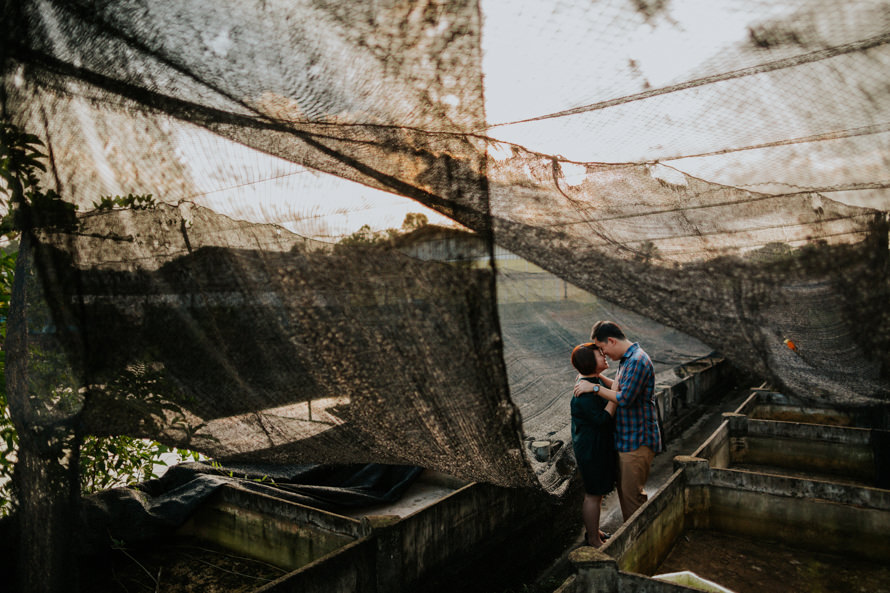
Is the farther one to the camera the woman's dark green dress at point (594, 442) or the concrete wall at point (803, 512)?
the woman's dark green dress at point (594, 442)

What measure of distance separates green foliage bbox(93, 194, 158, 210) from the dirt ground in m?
2.74

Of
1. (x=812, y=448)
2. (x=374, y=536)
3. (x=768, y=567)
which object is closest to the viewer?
(x=374, y=536)

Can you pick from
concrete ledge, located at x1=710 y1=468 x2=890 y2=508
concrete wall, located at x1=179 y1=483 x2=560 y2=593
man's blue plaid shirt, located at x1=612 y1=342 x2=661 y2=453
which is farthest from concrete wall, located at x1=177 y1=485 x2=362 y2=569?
concrete ledge, located at x1=710 y1=468 x2=890 y2=508

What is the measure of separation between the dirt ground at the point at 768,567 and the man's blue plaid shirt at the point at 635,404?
60cm

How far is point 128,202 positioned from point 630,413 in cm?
240

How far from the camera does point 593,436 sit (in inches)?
110

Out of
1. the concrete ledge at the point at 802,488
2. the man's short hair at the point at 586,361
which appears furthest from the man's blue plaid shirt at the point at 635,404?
the concrete ledge at the point at 802,488

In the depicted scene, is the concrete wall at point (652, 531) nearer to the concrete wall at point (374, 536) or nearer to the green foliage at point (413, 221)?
the concrete wall at point (374, 536)

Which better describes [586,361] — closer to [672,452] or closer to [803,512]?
[803,512]

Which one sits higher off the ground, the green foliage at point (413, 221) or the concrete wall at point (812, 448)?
the green foliage at point (413, 221)

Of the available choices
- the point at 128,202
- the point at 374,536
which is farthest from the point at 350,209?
the point at 374,536

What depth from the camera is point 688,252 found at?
2.17 metres

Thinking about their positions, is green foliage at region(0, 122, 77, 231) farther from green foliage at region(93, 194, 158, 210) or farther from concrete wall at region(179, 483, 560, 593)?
concrete wall at region(179, 483, 560, 593)

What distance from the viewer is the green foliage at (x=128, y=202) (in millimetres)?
1460
